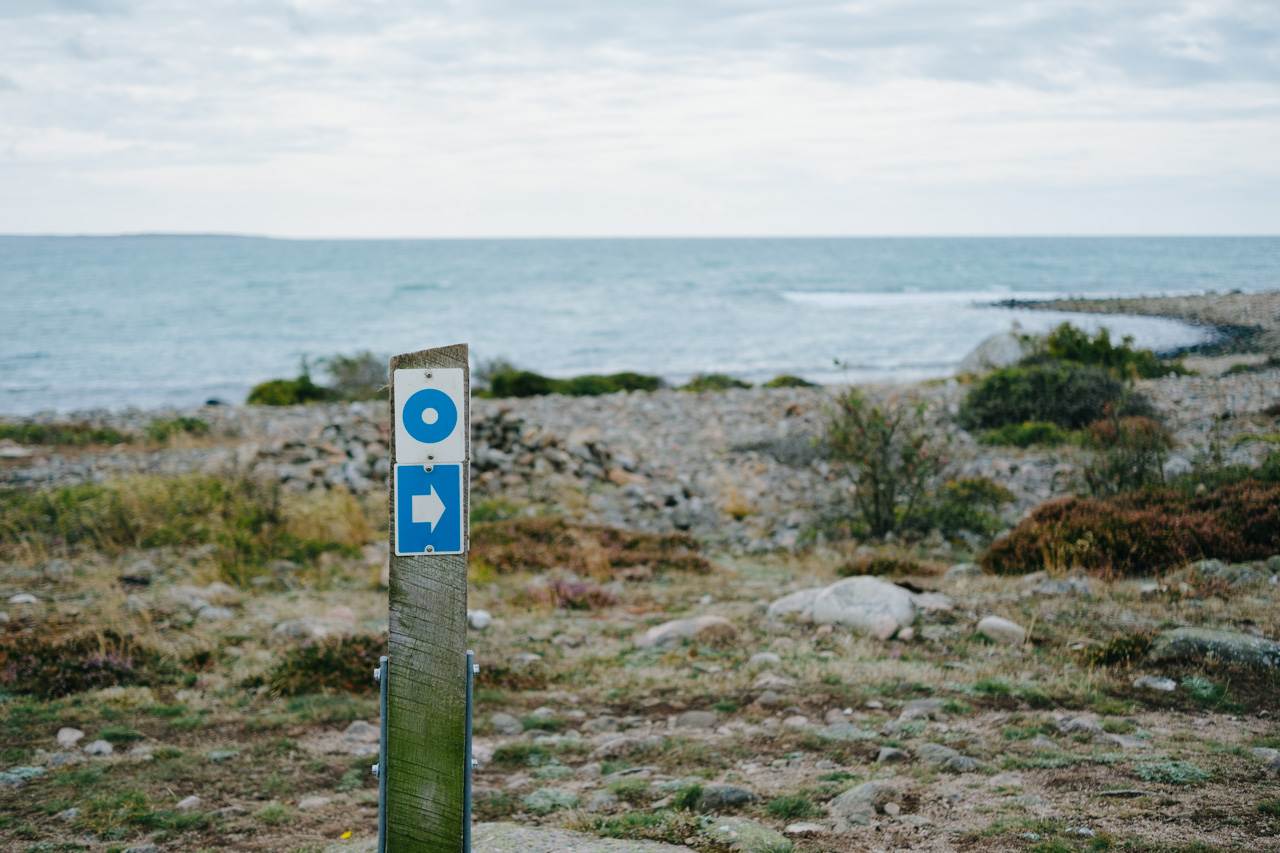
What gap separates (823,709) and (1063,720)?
4.19 feet

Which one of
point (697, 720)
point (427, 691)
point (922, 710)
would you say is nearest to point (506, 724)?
point (697, 720)

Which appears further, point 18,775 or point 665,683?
point 665,683

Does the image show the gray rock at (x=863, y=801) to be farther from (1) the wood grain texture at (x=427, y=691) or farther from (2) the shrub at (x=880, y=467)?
(2) the shrub at (x=880, y=467)

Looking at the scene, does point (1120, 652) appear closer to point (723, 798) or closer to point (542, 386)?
point (723, 798)

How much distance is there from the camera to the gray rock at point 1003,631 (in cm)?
608

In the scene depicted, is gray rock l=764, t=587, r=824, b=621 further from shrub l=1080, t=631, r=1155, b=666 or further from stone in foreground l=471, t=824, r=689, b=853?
stone in foreground l=471, t=824, r=689, b=853

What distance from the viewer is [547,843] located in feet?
11.0

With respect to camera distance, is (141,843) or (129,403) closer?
(141,843)

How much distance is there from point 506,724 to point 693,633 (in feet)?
6.37

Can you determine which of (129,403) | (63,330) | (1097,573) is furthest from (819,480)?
(63,330)

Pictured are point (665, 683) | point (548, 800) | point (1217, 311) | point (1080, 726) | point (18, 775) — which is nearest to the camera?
point (548, 800)

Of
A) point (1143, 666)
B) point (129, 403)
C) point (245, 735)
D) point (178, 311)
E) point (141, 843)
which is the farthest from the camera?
point (178, 311)

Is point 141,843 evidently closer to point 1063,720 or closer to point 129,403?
point 1063,720

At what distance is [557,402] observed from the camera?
20.9 metres
